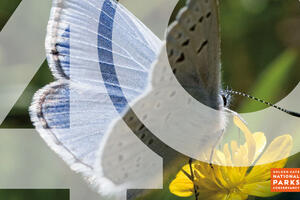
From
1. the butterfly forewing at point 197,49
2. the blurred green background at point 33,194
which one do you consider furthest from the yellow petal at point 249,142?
the blurred green background at point 33,194

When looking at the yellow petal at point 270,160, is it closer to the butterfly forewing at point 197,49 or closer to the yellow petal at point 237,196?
the yellow petal at point 237,196

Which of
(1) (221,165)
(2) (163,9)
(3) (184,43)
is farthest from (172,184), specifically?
(2) (163,9)

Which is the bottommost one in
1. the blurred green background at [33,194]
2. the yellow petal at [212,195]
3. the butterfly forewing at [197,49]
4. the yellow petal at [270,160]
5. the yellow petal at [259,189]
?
the blurred green background at [33,194]

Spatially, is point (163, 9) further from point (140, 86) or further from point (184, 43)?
point (184, 43)

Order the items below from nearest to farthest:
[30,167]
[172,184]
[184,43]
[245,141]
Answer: [184,43], [172,184], [245,141], [30,167]

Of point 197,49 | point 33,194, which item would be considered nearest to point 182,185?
point 197,49

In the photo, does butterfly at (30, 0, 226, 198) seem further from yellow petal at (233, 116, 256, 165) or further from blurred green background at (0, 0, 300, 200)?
blurred green background at (0, 0, 300, 200)
